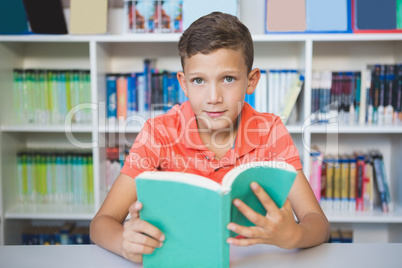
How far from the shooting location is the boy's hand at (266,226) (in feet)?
2.18

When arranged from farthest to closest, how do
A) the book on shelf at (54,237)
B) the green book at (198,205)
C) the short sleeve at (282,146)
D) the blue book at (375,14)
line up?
the book on shelf at (54,237), the blue book at (375,14), the short sleeve at (282,146), the green book at (198,205)

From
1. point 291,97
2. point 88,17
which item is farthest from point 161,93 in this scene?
point 291,97

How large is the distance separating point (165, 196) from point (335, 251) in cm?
40

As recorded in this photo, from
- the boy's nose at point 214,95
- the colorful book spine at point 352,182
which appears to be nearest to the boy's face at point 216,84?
the boy's nose at point 214,95

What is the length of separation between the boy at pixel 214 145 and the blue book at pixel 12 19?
1.09 m

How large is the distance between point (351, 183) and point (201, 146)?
1147 millimetres

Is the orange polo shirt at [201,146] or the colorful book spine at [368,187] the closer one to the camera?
the orange polo shirt at [201,146]

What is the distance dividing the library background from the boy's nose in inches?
35.1

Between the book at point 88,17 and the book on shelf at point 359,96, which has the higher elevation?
the book at point 88,17

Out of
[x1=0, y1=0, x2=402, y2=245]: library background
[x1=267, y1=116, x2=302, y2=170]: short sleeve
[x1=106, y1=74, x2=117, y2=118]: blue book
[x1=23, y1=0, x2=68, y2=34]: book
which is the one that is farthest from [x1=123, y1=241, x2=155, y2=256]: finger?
[x1=23, y1=0, x2=68, y2=34]: book

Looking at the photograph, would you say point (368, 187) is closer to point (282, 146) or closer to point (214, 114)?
point (282, 146)

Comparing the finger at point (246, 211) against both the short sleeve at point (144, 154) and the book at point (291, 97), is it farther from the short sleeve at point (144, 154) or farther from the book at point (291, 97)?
the book at point (291, 97)

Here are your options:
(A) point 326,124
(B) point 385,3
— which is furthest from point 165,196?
(B) point 385,3

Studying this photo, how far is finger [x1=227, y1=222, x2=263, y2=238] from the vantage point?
65 centimetres
